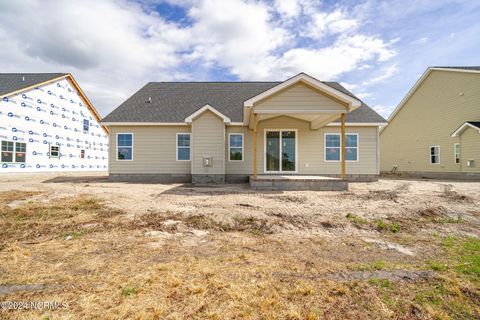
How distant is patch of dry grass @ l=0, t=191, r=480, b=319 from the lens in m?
2.19

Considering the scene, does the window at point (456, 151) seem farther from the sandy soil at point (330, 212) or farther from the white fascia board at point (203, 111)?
the white fascia board at point (203, 111)

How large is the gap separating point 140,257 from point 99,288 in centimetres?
86

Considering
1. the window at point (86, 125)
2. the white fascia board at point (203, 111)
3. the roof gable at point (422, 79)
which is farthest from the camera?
the window at point (86, 125)

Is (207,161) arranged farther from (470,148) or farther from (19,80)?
(19,80)

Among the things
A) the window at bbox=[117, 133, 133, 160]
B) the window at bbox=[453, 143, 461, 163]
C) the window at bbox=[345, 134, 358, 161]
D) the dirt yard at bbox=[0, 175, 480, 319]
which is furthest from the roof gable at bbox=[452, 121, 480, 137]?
the window at bbox=[117, 133, 133, 160]

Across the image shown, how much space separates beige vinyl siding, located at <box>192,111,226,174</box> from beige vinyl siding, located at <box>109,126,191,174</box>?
151 cm

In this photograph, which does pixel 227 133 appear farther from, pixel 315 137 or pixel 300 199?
pixel 300 199

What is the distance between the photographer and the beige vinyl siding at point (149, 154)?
13.0 metres

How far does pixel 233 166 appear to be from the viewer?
12.8 meters

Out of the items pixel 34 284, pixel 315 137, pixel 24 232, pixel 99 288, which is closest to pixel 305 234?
pixel 99 288

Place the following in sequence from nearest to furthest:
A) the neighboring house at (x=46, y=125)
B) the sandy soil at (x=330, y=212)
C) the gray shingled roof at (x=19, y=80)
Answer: the sandy soil at (x=330, y=212) → the neighboring house at (x=46, y=125) → the gray shingled roof at (x=19, y=80)

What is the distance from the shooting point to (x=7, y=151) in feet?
50.8

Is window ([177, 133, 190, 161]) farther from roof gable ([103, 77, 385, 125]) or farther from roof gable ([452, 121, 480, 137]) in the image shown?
roof gable ([452, 121, 480, 137])

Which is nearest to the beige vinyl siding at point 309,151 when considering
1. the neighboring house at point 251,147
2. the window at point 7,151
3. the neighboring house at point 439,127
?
the neighboring house at point 251,147
